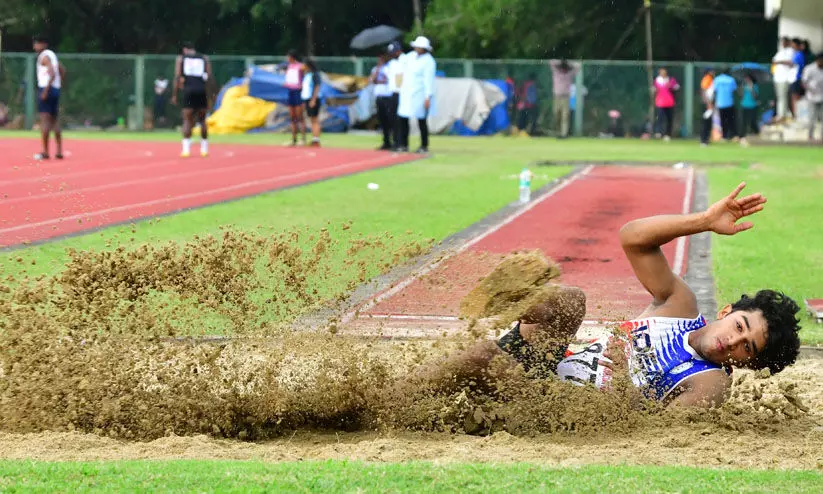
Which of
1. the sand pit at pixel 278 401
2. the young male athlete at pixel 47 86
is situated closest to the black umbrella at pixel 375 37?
the young male athlete at pixel 47 86

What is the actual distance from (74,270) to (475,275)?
2.31m

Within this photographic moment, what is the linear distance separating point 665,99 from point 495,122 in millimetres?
5078

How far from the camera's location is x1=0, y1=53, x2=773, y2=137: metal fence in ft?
133

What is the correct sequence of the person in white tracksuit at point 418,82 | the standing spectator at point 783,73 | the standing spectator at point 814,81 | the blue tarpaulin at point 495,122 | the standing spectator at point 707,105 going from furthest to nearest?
the blue tarpaulin at point 495,122 < the standing spectator at point 707,105 < the standing spectator at point 783,73 < the standing spectator at point 814,81 < the person in white tracksuit at point 418,82

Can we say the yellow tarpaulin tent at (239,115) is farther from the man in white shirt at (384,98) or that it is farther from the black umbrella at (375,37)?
the man in white shirt at (384,98)

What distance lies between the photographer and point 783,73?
111 ft

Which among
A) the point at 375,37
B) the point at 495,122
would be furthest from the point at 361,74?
the point at 495,122

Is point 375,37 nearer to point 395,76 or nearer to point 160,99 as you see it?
point 160,99

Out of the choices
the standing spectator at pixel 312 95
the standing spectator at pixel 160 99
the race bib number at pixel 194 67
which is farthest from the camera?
the standing spectator at pixel 160 99

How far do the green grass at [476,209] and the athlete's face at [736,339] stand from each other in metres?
2.75

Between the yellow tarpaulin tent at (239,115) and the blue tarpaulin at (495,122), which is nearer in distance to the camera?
the yellow tarpaulin tent at (239,115)

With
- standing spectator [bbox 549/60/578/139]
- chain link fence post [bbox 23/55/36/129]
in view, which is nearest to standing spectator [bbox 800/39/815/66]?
standing spectator [bbox 549/60/578/139]

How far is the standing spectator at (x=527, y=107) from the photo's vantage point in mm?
40531

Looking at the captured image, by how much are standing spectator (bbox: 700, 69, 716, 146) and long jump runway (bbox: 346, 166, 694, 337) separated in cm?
1213
